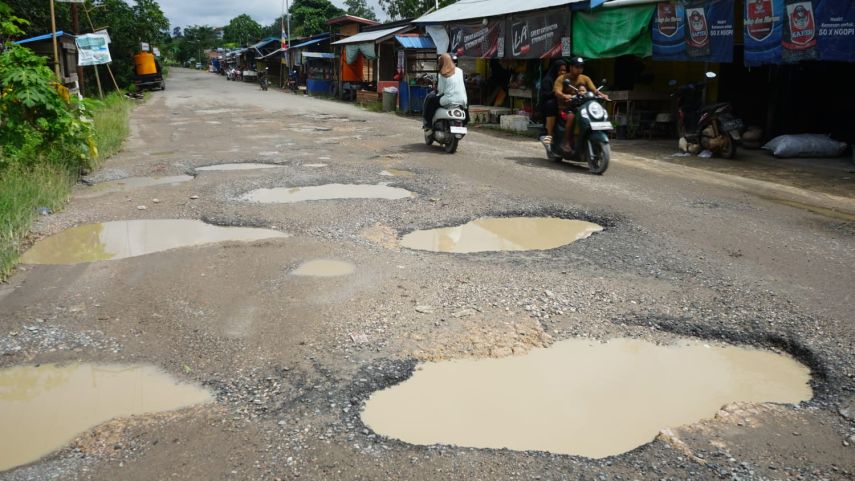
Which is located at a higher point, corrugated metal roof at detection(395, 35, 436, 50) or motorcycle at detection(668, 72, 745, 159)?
corrugated metal roof at detection(395, 35, 436, 50)

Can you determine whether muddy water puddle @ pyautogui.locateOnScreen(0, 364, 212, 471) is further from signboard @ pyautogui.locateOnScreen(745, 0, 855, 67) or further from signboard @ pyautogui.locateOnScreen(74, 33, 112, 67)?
signboard @ pyautogui.locateOnScreen(74, 33, 112, 67)

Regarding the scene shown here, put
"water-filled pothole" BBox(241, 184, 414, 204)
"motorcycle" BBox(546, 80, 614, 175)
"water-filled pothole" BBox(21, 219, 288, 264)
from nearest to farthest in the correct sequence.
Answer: "water-filled pothole" BBox(21, 219, 288, 264) → "water-filled pothole" BBox(241, 184, 414, 204) → "motorcycle" BBox(546, 80, 614, 175)

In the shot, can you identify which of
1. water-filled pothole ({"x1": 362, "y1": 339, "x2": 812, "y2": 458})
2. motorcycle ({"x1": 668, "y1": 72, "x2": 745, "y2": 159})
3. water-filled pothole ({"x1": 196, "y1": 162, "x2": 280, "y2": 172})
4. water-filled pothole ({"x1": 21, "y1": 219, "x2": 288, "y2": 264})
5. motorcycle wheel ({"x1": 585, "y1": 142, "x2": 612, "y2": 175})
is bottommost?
water-filled pothole ({"x1": 362, "y1": 339, "x2": 812, "y2": 458})

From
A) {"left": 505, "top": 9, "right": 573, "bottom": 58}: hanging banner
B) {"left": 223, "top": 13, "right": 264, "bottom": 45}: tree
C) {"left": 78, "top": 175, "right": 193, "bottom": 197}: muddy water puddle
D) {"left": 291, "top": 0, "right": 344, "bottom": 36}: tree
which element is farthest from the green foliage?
{"left": 223, "top": 13, "right": 264, "bottom": 45}: tree

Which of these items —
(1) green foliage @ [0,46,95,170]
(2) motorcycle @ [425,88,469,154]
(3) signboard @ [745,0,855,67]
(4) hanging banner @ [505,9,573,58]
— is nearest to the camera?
(1) green foliage @ [0,46,95,170]

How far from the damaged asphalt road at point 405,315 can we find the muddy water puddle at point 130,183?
212 mm

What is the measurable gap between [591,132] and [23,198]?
6.29 m

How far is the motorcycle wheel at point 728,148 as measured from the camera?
10.1 meters

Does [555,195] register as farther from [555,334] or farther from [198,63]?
[198,63]

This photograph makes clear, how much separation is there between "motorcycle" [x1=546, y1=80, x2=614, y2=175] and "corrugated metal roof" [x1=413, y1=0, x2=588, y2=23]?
5.35 metres

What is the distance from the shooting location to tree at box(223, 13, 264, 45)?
85662mm

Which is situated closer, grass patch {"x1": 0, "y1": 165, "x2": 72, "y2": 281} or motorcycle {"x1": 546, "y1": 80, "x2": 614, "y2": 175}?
grass patch {"x1": 0, "y1": 165, "x2": 72, "y2": 281}

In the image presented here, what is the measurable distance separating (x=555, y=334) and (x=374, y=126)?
1253 cm

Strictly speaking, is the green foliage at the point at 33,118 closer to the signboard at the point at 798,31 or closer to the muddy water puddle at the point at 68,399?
the muddy water puddle at the point at 68,399
